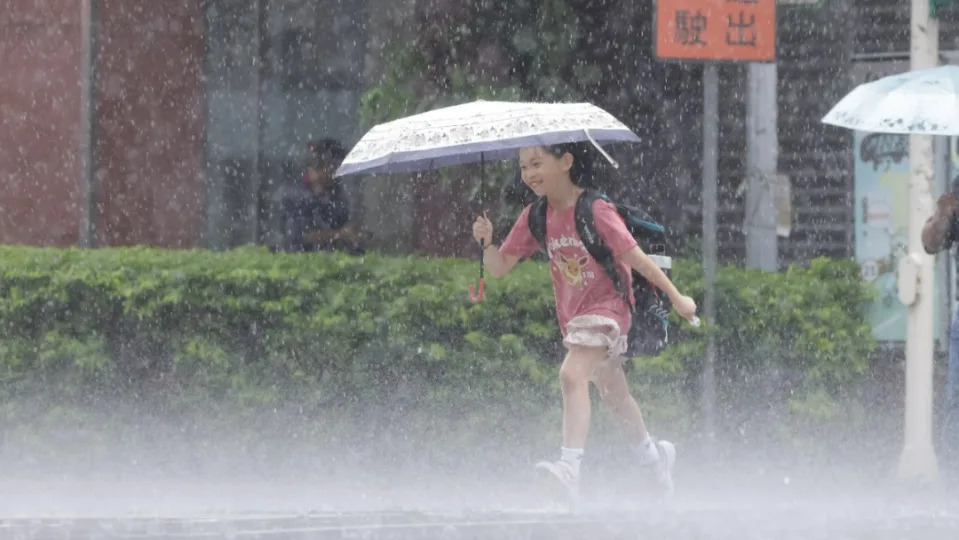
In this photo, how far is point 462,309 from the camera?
31.8 feet

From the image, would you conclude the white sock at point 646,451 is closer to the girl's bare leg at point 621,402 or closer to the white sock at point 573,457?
the girl's bare leg at point 621,402

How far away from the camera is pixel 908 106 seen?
845 centimetres

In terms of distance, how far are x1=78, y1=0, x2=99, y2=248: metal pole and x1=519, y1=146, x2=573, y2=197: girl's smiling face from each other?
203 inches

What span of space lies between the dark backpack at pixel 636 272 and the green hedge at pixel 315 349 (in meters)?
1.73

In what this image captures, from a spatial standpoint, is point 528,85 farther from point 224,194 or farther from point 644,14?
point 224,194

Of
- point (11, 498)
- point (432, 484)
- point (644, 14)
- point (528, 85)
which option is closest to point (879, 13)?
point (644, 14)

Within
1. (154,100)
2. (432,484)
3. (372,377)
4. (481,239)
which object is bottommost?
(432,484)

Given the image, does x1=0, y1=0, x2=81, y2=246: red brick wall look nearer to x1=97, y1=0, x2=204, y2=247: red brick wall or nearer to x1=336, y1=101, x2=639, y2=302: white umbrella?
x1=97, y1=0, x2=204, y2=247: red brick wall

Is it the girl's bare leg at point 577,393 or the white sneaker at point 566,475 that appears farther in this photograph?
the girl's bare leg at point 577,393

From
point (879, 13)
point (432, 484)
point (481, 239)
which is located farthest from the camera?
point (879, 13)

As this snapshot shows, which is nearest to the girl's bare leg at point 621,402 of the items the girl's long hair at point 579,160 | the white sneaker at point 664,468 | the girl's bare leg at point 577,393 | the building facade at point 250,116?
the white sneaker at point 664,468

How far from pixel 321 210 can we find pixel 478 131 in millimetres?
4536

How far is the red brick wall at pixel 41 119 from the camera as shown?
473 inches

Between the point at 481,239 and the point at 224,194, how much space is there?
521 centimetres
